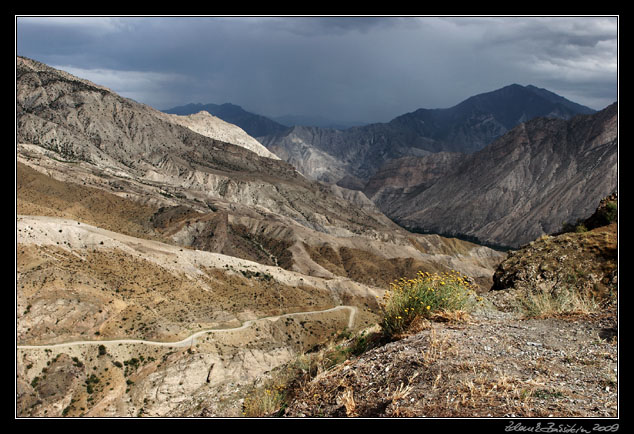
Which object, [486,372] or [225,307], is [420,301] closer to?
[486,372]

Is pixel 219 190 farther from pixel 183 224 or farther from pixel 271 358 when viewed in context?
pixel 271 358

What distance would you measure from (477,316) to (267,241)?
294ft

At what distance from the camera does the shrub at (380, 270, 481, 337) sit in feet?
23.3

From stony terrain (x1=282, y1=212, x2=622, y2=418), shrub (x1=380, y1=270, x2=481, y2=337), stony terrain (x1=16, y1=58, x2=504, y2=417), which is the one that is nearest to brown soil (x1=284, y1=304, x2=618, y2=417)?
stony terrain (x1=282, y1=212, x2=622, y2=418)

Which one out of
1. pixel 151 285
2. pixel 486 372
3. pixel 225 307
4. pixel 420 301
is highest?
pixel 420 301

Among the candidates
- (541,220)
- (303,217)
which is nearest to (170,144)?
(303,217)

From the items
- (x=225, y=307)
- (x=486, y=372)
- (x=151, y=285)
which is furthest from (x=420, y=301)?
(x=151, y=285)

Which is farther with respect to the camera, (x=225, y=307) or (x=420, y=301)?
(x=225, y=307)

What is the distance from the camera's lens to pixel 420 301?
23.5ft

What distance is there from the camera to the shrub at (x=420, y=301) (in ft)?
23.3

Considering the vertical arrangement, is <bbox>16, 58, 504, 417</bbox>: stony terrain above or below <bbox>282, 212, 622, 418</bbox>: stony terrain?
below

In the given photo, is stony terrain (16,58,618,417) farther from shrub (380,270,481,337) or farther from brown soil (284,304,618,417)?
shrub (380,270,481,337)

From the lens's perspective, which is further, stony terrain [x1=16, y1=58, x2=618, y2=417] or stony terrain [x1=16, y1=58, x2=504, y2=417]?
stony terrain [x1=16, y1=58, x2=504, y2=417]

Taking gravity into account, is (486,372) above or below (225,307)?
above
